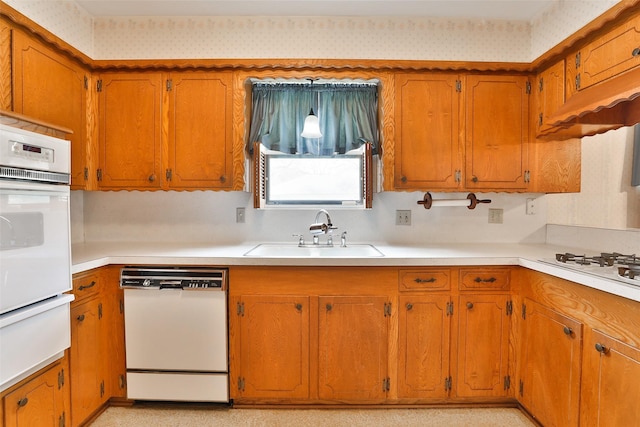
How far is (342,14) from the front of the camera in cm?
232

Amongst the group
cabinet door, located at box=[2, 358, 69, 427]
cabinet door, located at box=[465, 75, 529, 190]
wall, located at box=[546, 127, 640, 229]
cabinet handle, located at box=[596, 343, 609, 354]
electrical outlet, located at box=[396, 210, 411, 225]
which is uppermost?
cabinet door, located at box=[465, 75, 529, 190]

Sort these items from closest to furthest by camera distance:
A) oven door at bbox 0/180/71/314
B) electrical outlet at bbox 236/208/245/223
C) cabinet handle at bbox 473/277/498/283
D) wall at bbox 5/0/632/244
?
oven door at bbox 0/180/71/314
cabinet handle at bbox 473/277/498/283
wall at bbox 5/0/632/244
electrical outlet at bbox 236/208/245/223

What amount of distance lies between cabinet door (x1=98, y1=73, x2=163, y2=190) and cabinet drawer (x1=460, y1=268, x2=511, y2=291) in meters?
2.10

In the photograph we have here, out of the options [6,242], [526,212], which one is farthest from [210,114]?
[526,212]

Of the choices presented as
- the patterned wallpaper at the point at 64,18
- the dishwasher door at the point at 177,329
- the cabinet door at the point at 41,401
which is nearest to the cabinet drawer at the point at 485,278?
the dishwasher door at the point at 177,329

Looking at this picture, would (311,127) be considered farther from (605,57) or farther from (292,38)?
(605,57)

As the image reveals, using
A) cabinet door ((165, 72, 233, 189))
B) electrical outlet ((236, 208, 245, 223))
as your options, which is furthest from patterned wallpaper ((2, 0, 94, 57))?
electrical outlet ((236, 208, 245, 223))

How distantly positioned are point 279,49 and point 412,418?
2.51 m

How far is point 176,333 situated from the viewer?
6.61 feet

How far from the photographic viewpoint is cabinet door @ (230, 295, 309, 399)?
202cm

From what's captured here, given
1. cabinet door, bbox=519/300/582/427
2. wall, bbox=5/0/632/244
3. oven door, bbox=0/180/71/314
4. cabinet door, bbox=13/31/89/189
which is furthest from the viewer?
→ wall, bbox=5/0/632/244

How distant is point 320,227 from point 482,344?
1.26 m

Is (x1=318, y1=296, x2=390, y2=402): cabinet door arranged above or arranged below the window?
below

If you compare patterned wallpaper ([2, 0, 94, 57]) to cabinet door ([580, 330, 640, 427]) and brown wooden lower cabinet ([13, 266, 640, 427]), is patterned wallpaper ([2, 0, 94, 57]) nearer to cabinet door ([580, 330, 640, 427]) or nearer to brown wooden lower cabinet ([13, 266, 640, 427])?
brown wooden lower cabinet ([13, 266, 640, 427])
